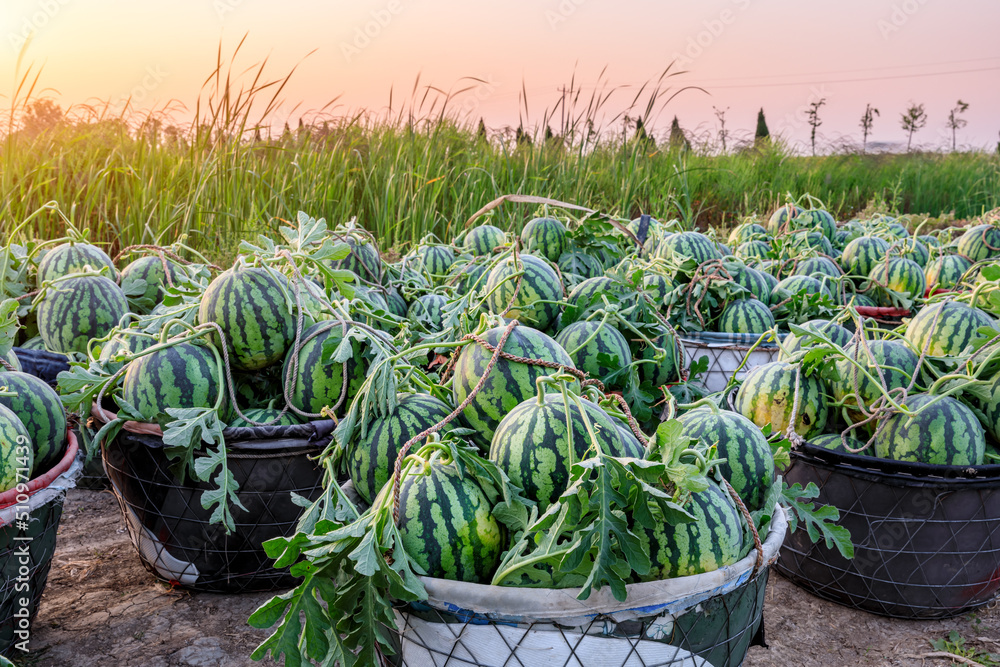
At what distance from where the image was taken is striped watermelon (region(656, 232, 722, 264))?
161 inches

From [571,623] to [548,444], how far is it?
0.36m

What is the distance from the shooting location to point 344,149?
6.87 meters

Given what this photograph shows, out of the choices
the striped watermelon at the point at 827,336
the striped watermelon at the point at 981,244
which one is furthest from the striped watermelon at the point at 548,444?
the striped watermelon at the point at 981,244

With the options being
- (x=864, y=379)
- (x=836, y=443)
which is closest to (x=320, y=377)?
(x=836, y=443)

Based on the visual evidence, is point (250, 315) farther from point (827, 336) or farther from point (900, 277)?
point (900, 277)

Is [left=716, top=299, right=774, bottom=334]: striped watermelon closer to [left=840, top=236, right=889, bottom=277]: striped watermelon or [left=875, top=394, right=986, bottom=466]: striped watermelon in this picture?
[left=875, top=394, right=986, bottom=466]: striped watermelon

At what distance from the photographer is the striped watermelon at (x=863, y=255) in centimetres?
477

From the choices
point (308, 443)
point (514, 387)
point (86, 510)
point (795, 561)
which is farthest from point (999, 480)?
point (86, 510)

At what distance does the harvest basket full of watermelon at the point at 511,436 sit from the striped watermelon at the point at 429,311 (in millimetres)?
19

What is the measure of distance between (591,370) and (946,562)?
1291 millimetres

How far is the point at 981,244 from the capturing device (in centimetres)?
553

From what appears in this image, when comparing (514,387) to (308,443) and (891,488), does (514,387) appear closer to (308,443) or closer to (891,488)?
(308,443)

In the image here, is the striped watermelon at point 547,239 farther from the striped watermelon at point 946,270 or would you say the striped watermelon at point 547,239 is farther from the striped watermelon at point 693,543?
the striped watermelon at point 946,270

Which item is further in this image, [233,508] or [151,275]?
[151,275]
